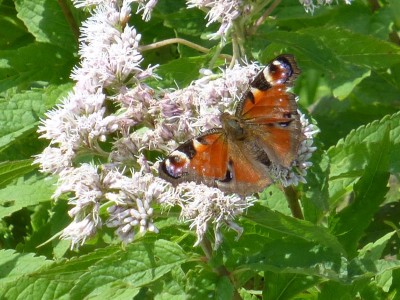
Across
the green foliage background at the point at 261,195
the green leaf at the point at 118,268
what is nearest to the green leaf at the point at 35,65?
the green foliage background at the point at 261,195

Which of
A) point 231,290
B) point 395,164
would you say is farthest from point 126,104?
point 395,164

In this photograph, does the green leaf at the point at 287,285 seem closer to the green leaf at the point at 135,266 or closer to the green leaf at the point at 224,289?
the green leaf at the point at 224,289

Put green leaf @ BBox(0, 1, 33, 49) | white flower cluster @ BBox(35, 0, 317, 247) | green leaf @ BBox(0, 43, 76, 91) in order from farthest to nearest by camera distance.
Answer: green leaf @ BBox(0, 1, 33, 49) < green leaf @ BBox(0, 43, 76, 91) < white flower cluster @ BBox(35, 0, 317, 247)

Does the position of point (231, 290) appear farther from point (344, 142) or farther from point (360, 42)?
point (360, 42)

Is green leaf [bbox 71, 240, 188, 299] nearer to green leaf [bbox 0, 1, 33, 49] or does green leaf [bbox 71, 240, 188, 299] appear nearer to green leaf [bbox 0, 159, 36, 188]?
green leaf [bbox 0, 159, 36, 188]

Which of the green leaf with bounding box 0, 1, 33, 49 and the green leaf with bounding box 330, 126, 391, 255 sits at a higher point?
the green leaf with bounding box 0, 1, 33, 49

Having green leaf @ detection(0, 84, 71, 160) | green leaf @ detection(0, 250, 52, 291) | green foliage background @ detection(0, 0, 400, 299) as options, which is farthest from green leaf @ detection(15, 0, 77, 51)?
green leaf @ detection(0, 250, 52, 291)
